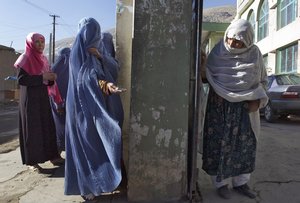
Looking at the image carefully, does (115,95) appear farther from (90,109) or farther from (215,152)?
(215,152)

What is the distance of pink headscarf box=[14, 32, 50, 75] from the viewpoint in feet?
14.9

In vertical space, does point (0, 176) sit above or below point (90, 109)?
below

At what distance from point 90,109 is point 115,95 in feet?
1.02

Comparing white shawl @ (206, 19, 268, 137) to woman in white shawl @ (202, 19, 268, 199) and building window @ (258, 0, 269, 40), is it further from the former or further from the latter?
building window @ (258, 0, 269, 40)

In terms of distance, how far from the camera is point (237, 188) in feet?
12.8

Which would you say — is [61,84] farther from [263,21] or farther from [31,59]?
[263,21]

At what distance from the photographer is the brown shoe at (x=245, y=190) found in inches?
149

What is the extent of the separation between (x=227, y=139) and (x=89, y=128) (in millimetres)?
1317

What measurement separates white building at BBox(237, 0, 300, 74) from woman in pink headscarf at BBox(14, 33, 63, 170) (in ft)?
43.8

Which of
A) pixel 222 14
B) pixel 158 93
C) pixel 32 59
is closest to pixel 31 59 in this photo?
pixel 32 59

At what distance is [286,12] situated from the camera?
18.0 meters

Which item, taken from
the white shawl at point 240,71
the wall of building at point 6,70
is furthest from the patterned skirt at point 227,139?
the wall of building at point 6,70

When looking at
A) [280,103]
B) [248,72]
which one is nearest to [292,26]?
[280,103]

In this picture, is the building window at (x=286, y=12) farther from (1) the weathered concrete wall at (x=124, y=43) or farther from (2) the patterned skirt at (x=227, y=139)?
(2) the patterned skirt at (x=227, y=139)
